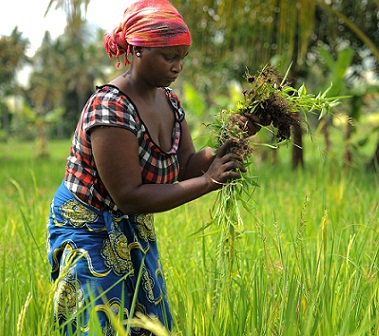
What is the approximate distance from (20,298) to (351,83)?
7308 mm

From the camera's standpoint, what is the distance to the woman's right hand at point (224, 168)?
1706mm

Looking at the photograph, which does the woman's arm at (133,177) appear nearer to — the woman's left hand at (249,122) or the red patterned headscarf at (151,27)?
the woman's left hand at (249,122)

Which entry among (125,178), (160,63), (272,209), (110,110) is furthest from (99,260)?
(272,209)

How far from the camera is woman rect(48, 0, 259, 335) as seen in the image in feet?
5.49

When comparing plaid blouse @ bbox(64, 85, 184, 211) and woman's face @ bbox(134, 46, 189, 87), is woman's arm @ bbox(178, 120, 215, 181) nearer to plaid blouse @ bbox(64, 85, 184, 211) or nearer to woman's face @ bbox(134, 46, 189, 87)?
plaid blouse @ bbox(64, 85, 184, 211)

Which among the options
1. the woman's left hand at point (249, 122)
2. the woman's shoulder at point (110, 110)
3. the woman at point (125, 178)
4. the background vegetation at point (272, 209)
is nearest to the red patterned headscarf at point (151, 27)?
the woman at point (125, 178)

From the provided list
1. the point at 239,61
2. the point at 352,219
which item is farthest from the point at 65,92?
the point at 352,219

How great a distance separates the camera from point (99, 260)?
174 centimetres

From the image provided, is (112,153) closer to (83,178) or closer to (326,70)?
(83,178)

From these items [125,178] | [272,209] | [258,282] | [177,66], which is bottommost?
[272,209]

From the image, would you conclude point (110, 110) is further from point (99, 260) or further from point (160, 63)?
point (99, 260)

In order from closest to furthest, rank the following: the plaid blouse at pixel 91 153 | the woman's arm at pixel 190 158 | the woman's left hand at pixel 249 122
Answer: the plaid blouse at pixel 91 153
the woman's left hand at pixel 249 122
the woman's arm at pixel 190 158

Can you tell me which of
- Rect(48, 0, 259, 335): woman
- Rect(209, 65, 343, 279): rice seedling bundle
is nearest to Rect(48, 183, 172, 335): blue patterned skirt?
Rect(48, 0, 259, 335): woman

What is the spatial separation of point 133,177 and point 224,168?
23 centimetres
